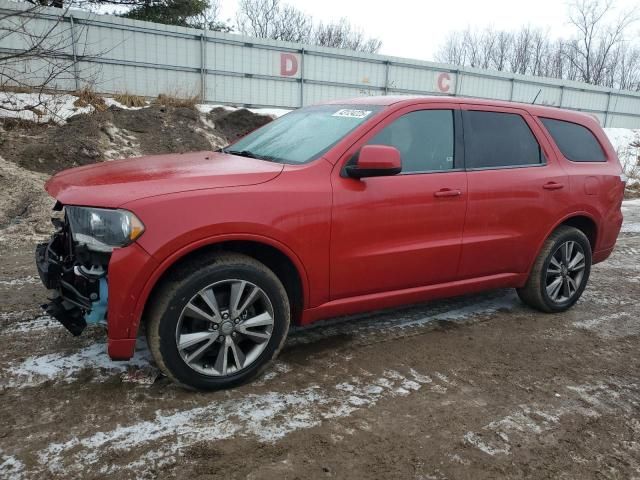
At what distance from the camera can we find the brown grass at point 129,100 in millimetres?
12661

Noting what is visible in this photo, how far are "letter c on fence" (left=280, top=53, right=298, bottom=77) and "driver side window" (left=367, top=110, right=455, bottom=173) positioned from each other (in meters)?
13.3

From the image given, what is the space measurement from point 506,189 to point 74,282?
3119 mm

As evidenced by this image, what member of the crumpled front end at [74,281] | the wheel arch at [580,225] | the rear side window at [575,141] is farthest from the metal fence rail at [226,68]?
the wheel arch at [580,225]

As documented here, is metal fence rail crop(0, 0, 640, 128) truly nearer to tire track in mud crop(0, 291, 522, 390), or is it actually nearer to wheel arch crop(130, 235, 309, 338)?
tire track in mud crop(0, 291, 522, 390)

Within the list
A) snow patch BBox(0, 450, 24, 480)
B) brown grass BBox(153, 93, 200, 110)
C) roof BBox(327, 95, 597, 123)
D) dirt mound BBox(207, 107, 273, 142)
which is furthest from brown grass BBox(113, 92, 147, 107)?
snow patch BBox(0, 450, 24, 480)

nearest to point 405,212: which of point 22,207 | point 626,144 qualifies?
point 22,207

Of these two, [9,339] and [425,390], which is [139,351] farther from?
[425,390]

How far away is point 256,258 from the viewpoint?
3123mm

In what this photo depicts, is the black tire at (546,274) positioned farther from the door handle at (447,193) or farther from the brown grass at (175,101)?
the brown grass at (175,101)

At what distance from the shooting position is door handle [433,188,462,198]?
360 cm

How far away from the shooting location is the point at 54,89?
452 inches

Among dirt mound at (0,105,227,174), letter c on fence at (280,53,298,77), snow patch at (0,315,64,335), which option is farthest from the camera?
letter c on fence at (280,53,298,77)

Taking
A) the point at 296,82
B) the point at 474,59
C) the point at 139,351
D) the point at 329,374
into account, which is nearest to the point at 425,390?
the point at 329,374

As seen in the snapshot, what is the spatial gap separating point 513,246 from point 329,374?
6.29 feet
